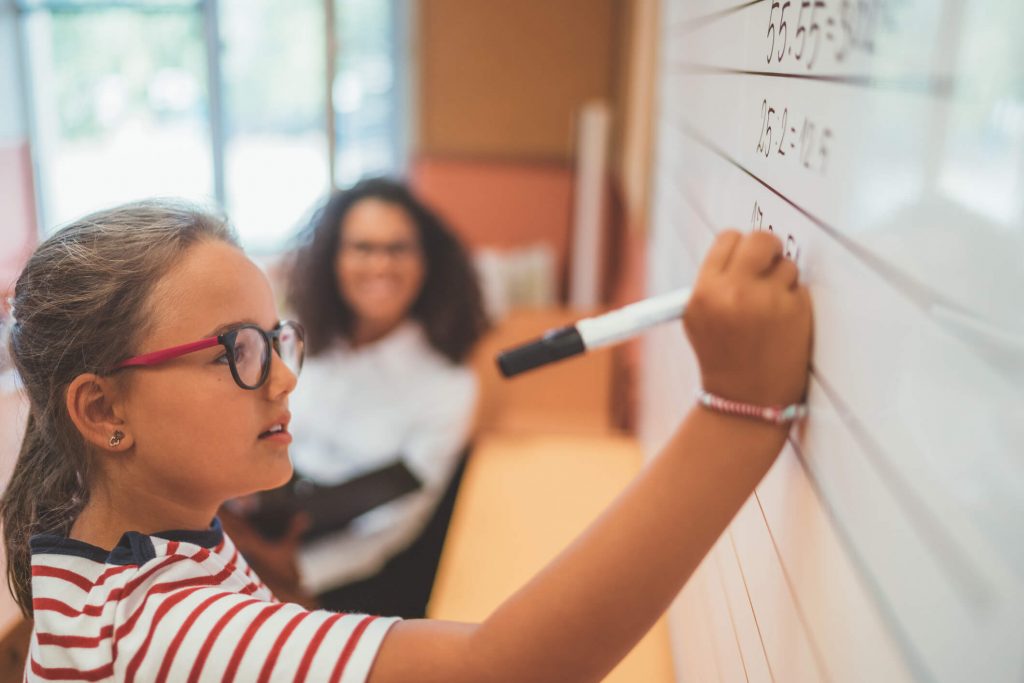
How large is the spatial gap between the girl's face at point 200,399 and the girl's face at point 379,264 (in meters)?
1.32

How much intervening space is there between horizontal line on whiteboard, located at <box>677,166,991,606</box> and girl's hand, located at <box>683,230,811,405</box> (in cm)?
2

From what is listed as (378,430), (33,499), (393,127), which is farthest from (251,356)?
(393,127)

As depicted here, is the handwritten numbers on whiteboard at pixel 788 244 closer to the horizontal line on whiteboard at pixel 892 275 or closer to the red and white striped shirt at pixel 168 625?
the horizontal line on whiteboard at pixel 892 275

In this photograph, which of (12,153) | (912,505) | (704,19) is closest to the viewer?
(912,505)

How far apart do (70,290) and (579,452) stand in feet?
3.77

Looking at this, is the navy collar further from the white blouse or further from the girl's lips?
the white blouse

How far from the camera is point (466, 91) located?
3693mm

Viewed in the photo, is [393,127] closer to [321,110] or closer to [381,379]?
[321,110]

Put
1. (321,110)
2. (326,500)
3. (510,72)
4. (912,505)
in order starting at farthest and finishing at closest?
1. (321,110)
2. (510,72)
3. (326,500)
4. (912,505)

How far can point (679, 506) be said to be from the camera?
56 centimetres

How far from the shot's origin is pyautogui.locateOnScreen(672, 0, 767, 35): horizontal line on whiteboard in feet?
2.70

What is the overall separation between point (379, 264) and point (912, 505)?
1.78 m

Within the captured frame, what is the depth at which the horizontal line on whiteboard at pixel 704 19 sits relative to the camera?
0.82 metres

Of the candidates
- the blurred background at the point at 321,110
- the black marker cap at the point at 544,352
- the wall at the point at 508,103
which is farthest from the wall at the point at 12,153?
the black marker cap at the point at 544,352
